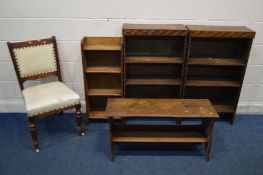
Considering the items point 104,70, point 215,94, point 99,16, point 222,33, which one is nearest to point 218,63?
point 222,33

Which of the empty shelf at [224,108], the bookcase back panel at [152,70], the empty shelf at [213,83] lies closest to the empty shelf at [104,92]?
the bookcase back panel at [152,70]

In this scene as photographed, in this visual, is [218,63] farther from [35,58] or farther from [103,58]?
[35,58]

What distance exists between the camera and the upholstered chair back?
263cm

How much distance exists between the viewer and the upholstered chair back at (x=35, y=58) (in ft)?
8.62

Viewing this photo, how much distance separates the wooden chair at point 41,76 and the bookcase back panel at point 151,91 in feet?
2.29

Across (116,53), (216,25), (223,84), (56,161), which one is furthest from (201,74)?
(56,161)

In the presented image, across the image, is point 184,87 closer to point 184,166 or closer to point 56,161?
point 184,166

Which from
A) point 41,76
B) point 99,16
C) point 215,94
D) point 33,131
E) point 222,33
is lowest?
point 33,131

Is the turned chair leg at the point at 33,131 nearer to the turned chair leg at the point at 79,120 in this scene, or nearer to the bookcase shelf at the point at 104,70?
the turned chair leg at the point at 79,120

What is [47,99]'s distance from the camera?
2516 millimetres

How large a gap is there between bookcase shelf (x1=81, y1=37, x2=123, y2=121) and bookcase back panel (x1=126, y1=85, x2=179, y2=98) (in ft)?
0.50

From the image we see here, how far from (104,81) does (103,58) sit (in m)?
0.27

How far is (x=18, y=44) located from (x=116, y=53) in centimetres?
100


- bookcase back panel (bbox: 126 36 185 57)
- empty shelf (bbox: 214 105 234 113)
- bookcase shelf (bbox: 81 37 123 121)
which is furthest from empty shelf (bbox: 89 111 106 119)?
empty shelf (bbox: 214 105 234 113)
